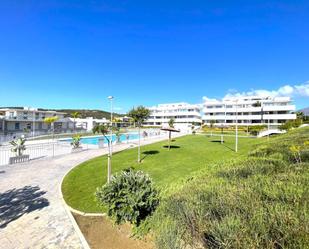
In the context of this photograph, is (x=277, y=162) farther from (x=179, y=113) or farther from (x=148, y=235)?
(x=179, y=113)

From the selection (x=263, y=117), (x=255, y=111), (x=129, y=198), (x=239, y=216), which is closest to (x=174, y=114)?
(x=255, y=111)

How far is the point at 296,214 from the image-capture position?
317 centimetres

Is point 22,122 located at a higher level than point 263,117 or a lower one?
lower

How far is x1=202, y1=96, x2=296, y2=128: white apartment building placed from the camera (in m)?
61.1

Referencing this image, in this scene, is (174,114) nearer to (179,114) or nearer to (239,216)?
(179,114)

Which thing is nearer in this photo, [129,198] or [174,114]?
[129,198]

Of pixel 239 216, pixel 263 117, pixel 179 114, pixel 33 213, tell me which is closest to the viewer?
pixel 239 216

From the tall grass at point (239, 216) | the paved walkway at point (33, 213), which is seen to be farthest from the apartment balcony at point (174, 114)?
the tall grass at point (239, 216)

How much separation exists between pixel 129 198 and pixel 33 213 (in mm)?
4106

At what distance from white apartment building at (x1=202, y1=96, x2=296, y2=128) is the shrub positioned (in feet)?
175

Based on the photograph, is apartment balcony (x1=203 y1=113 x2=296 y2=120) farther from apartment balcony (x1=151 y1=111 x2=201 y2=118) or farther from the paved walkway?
the paved walkway

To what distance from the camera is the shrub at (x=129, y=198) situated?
521 centimetres

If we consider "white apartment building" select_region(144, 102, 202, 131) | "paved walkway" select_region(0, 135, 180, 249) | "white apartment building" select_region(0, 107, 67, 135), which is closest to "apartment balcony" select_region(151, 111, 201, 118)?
"white apartment building" select_region(144, 102, 202, 131)

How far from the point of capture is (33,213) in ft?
22.4
